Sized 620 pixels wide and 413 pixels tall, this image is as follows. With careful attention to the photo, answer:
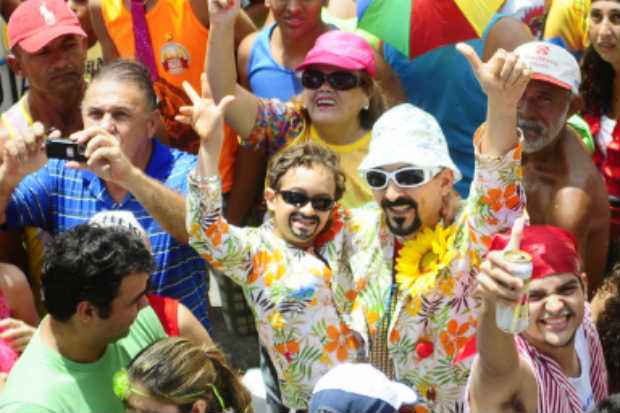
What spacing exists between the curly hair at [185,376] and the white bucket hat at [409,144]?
0.86 m

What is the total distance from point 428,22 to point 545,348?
1679 millimetres

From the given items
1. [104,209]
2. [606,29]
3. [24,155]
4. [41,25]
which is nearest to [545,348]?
[104,209]

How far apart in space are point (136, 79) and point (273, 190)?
0.73m

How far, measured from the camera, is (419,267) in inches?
149

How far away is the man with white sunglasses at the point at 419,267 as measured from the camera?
3725 mm

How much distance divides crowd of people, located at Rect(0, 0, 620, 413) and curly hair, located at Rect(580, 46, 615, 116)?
1cm

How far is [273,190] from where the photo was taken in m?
4.01

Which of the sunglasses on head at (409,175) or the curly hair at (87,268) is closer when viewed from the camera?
the curly hair at (87,268)

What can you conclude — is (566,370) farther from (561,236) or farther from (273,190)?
(273,190)

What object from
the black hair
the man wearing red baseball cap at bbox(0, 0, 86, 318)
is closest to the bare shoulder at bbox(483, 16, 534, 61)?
the man wearing red baseball cap at bbox(0, 0, 86, 318)

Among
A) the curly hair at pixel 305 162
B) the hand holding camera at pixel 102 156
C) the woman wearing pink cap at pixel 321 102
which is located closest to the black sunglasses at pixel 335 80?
the woman wearing pink cap at pixel 321 102

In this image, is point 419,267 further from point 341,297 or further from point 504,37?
point 504,37

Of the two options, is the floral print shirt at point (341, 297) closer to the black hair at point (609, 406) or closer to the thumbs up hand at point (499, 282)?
the thumbs up hand at point (499, 282)

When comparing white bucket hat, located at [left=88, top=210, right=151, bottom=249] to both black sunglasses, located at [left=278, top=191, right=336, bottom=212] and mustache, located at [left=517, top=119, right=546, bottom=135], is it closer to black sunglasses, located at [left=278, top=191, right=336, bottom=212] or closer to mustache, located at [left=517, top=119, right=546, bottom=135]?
black sunglasses, located at [left=278, top=191, right=336, bottom=212]
